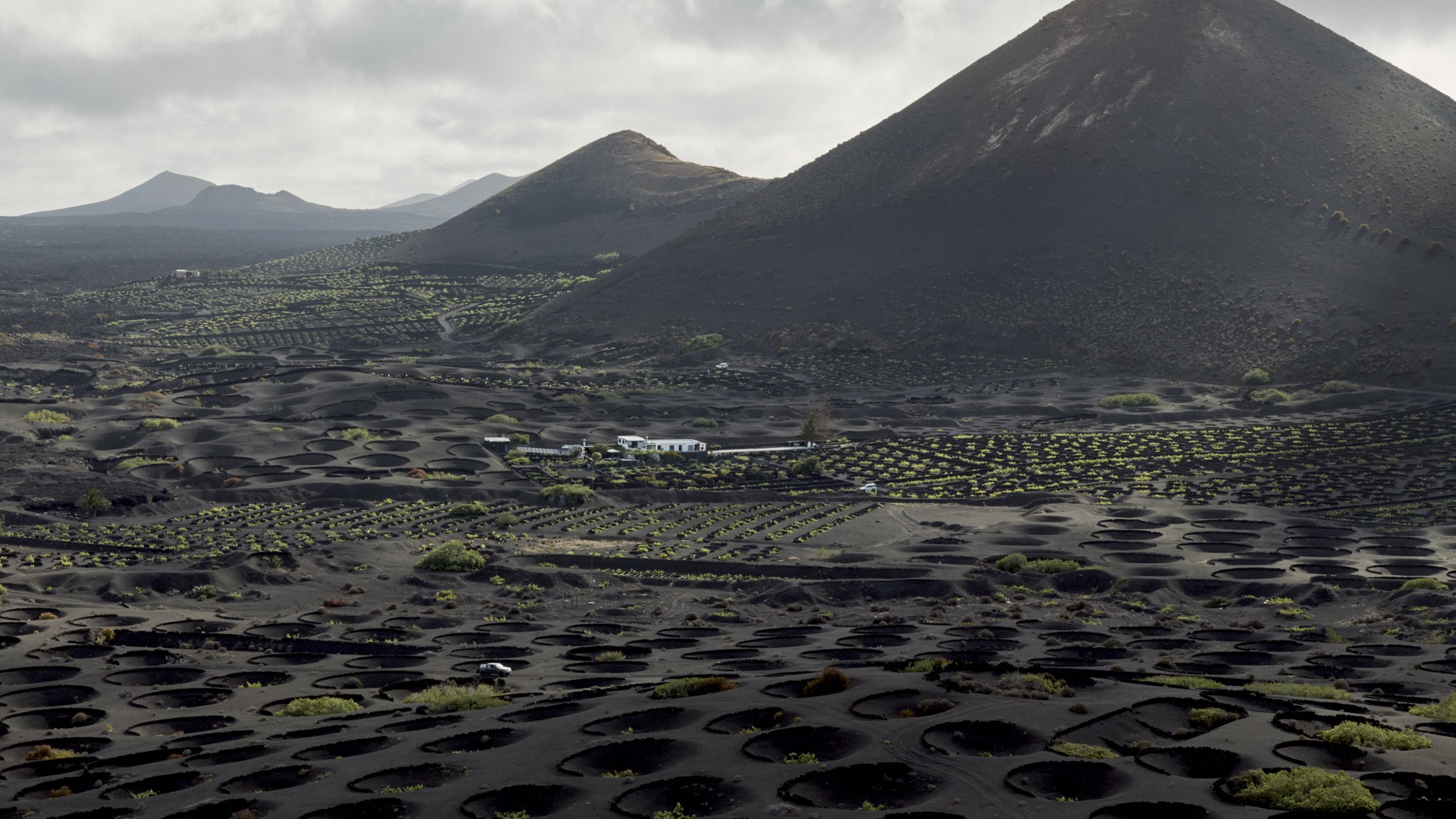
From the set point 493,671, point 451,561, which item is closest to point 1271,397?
point 451,561

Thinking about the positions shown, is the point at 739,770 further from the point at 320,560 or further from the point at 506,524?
the point at 506,524

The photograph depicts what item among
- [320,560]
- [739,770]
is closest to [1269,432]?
[320,560]

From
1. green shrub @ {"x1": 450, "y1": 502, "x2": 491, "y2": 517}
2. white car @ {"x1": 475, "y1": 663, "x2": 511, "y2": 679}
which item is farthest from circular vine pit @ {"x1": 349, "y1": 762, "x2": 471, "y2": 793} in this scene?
green shrub @ {"x1": 450, "y1": 502, "x2": 491, "y2": 517}

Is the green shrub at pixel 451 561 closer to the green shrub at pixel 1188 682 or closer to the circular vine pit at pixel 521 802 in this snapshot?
the circular vine pit at pixel 521 802

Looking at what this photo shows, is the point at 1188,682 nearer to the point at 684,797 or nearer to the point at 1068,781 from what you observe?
the point at 1068,781

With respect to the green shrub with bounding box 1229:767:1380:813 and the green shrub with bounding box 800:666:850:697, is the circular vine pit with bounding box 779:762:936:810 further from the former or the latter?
the green shrub with bounding box 1229:767:1380:813
